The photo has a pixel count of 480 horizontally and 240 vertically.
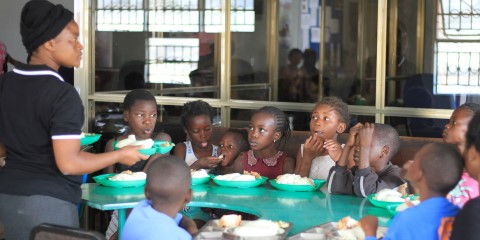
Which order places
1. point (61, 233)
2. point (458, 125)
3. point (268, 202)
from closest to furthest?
point (61, 233) < point (268, 202) < point (458, 125)

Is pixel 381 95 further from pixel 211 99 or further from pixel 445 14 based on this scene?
pixel 445 14

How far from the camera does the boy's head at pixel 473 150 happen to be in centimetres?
257

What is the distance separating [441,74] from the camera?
6.54 m

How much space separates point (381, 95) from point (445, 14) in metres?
1.79

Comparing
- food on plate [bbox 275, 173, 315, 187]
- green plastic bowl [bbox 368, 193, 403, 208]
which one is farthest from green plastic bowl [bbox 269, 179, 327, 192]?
green plastic bowl [bbox 368, 193, 403, 208]

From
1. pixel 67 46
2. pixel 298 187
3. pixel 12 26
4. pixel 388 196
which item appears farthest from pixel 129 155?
pixel 12 26

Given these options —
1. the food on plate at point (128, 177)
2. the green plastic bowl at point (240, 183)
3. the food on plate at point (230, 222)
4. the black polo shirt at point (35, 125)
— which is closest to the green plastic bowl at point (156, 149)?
the food on plate at point (128, 177)

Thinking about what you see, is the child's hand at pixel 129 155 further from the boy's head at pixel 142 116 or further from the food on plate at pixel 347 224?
the boy's head at pixel 142 116

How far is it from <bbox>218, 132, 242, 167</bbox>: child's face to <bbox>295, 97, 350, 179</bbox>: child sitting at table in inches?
18.0

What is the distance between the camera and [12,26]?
873cm

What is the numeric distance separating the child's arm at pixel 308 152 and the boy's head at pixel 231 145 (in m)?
0.50

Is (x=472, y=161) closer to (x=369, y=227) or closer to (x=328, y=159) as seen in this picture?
(x=369, y=227)

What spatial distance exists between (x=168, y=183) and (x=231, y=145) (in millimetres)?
2054

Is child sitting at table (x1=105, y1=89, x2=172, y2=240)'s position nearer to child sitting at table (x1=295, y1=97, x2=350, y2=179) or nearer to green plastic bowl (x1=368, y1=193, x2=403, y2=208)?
child sitting at table (x1=295, y1=97, x2=350, y2=179)
